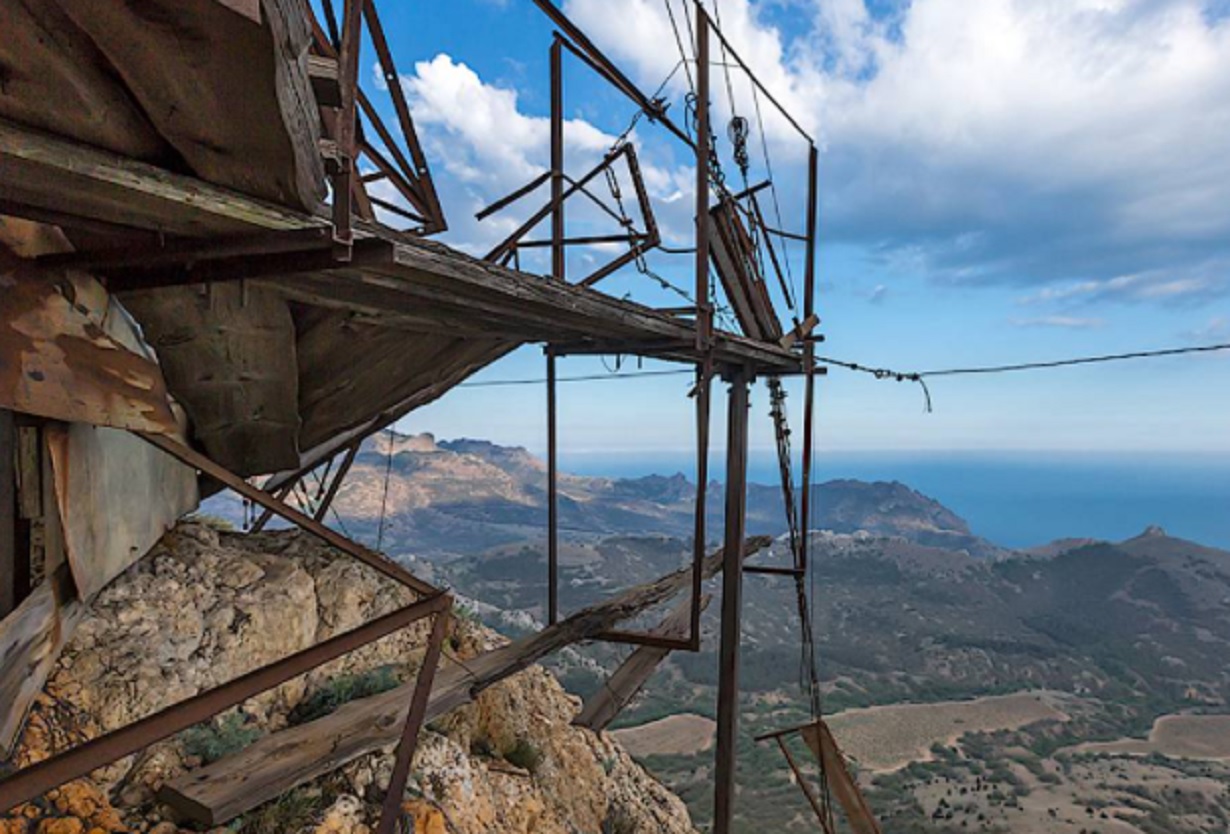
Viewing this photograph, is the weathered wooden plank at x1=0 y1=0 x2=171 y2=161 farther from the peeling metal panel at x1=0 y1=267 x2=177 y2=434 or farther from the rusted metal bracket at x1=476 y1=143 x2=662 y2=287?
the rusted metal bracket at x1=476 y1=143 x2=662 y2=287

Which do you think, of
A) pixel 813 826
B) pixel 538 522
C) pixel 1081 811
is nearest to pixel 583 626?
pixel 813 826

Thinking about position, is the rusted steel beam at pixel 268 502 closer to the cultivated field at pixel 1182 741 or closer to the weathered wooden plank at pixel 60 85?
the weathered wooden plank at pixel 60 85

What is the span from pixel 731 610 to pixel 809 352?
132 inches

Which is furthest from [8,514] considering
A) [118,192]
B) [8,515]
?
[118,192]

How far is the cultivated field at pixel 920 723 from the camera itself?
5284cm

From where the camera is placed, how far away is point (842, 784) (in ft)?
21.4

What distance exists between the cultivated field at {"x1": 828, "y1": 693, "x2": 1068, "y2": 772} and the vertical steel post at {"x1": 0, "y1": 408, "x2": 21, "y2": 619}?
56333mm

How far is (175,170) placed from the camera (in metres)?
1.84

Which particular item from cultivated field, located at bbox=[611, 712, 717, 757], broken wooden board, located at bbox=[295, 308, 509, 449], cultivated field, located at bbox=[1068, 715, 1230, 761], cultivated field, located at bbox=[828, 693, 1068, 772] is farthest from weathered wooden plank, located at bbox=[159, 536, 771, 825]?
cultivated field, located at bbox=[1068, 715, 1230, 761]

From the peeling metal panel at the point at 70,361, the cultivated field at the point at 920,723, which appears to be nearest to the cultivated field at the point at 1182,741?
the cultivated field at the point at 920,723

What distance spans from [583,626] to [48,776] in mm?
4184

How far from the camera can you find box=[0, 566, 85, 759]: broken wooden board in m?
2.91

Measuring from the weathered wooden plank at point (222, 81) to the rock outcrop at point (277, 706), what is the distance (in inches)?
126

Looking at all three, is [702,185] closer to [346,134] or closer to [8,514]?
[346,134]
